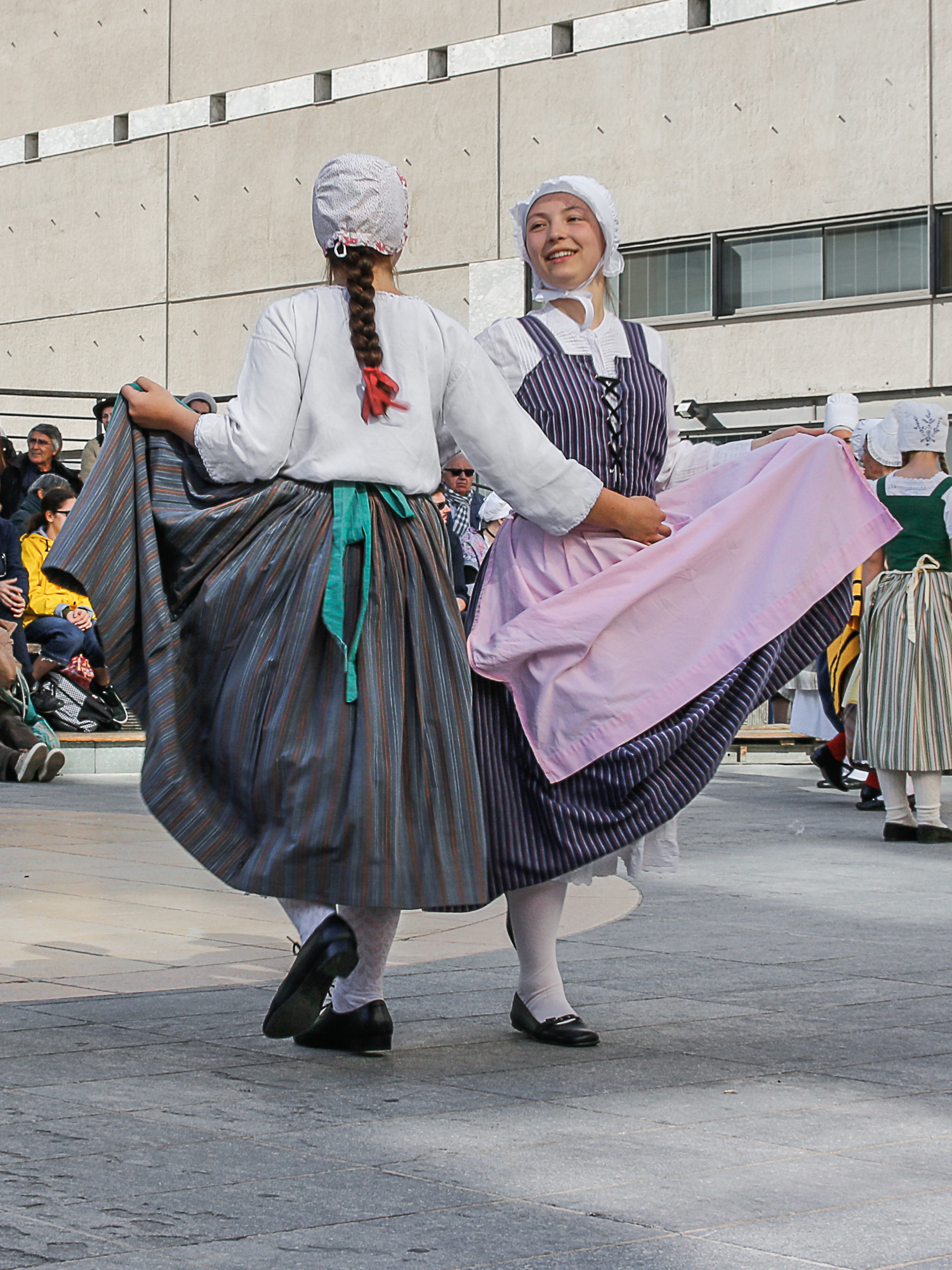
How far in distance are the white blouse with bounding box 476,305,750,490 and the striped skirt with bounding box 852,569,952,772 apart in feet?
15.7

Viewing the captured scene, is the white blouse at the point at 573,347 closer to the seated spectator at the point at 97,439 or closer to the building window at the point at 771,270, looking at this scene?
the seated spectator at the point at 97,439

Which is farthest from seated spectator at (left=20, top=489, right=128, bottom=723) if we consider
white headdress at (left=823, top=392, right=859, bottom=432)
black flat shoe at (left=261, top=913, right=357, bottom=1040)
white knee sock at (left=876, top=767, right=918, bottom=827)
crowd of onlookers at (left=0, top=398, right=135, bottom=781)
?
black flat shoe at (left=261, top=913, right=357, bottom=1040)

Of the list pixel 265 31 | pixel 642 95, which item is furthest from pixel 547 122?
pixel 265 31

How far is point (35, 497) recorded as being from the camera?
12492 millimetres

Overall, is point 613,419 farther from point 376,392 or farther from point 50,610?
point 50,610

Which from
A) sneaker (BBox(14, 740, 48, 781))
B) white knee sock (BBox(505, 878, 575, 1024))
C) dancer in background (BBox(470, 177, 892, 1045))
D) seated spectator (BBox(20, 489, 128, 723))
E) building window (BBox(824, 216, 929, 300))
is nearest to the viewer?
dancer in background (BBox(470, 177, 892, 1045))

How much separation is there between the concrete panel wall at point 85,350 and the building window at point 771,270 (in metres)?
7.48

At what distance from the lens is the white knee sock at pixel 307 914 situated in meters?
3.72

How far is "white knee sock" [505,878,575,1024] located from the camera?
4.10 m

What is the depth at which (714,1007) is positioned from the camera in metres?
4.46

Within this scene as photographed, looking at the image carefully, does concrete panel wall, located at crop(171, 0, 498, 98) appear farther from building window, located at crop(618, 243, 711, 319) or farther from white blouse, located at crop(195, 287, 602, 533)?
white blouse, located at crop(195, 287, 602, 533)

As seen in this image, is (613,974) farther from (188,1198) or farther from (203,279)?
(203,279)

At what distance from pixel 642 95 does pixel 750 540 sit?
16379 mm

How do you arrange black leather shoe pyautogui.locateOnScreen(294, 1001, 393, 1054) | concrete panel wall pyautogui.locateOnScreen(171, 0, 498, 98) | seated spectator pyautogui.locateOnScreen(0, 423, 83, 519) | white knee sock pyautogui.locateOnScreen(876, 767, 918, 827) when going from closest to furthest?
black leather shoe pyautogui.locateOnScreen(294, 1001, 393, 1054) < white knee sock pyautogui.locateOnScreen(876, 767, 918, 827) < seated spectator pyautogui.locateOnScreen(0, 423, 83, 519) < concrete panel wall pyautogui.locateOnScreen(171, 0, 498, 98)
